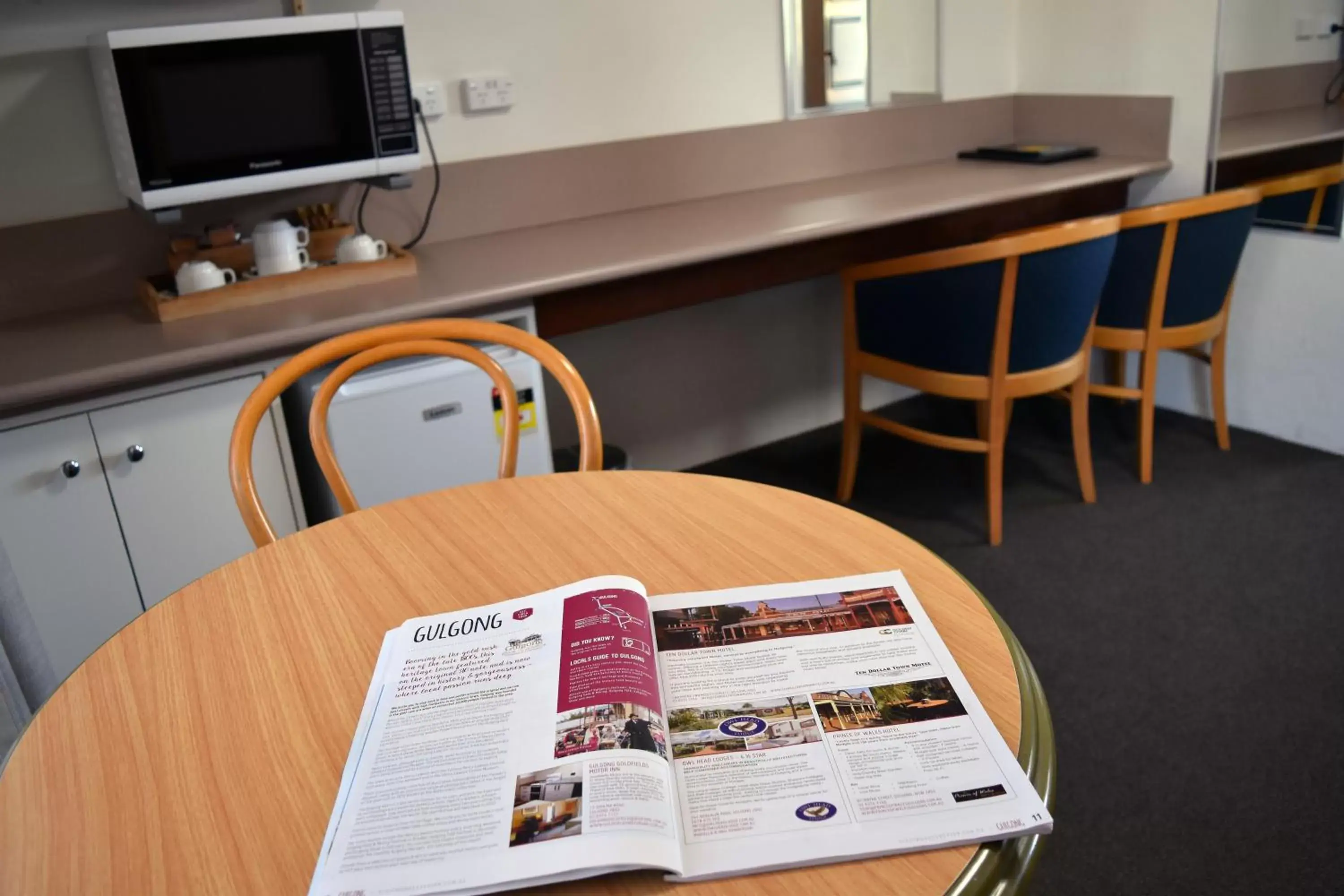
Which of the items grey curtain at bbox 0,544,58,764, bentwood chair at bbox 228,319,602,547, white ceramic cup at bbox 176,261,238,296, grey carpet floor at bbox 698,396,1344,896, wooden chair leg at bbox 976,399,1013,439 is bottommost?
grey carpet floor at bbox 698,396,1344,896

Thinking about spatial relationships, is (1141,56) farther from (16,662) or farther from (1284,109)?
(16,662)

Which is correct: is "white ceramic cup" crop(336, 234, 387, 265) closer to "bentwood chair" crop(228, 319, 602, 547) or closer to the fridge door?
the fridge door

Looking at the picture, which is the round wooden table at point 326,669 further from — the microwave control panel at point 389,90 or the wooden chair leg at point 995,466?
the wooden chair leg at point 995,466

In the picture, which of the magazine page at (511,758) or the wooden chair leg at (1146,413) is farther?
the wooden chair leg at (1146,413)

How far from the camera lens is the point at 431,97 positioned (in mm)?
2375

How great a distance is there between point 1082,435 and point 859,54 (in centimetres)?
130

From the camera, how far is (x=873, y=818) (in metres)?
0.68

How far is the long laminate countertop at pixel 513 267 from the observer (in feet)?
5.70

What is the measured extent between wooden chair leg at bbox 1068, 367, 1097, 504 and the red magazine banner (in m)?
1.97

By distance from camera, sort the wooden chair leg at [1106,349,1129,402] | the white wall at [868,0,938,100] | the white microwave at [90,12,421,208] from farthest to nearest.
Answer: the wooden chair leg at [1106,349,1129,402] < the white wall at [868,0,938,100] < the white microwave at [90,12,421,208]

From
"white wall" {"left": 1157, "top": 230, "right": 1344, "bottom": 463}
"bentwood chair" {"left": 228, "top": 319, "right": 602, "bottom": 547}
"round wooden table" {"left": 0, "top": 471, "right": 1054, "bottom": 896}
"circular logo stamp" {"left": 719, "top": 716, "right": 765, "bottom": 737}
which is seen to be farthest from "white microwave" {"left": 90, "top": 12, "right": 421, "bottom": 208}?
"white wall" {"left": 1157, "top": 230, "right": 1344, "bottom": 463}

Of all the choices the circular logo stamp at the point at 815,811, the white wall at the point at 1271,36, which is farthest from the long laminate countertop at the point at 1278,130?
the circular logo stamp at the point at 815,811

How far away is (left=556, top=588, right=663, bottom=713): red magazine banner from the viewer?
2.60 ft

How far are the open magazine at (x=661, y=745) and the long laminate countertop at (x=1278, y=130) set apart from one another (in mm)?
2405
